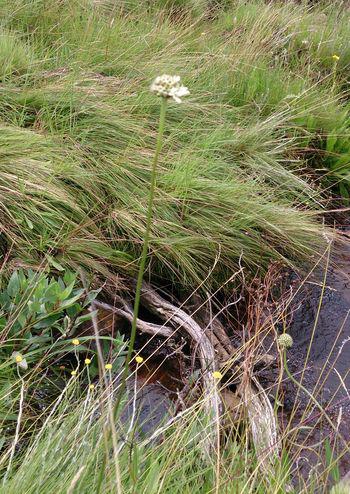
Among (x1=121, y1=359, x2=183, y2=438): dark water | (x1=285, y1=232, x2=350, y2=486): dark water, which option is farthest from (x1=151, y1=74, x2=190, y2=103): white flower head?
(x1=285, y1=232, x2=350, y2=486): dark water

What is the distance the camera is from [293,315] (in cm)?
337

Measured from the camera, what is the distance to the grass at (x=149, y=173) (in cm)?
209

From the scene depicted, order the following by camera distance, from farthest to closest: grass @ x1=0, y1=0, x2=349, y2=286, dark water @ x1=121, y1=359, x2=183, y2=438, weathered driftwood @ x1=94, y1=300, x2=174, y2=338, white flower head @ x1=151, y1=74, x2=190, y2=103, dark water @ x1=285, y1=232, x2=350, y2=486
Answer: grass @ x1=0, y1=0, x2=349, y2=286, weathered driftwood @ x1=94, y1=300, x2=174, y2=338, dark water @ x1=285, y1=232, x2=350, y2=486, dark water @ x1=121, y1=359, x2=183, y2=438, white flower head @ x1=151, y1=74, x2=190, y2=103

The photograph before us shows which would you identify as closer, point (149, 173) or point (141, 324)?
point (141, 324)

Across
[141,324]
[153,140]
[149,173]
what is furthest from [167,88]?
[153,140]

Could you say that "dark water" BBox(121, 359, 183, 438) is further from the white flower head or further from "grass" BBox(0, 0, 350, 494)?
the white flower head

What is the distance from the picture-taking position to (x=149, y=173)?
11.3ft

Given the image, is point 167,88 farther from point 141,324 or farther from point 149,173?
point 149,173

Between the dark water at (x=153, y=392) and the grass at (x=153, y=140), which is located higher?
the grass at (x=153, y=140)

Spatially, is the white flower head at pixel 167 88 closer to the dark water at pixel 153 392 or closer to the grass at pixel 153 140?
the dark water at pixel 153 392

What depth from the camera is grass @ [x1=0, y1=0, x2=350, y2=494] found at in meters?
2.09

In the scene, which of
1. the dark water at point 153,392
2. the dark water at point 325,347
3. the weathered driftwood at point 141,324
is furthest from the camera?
the weathered driftwood at point 141,324

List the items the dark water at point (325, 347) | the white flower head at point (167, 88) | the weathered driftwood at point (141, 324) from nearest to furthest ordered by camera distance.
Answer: the white flower head at point (167, 88), the dark water at point (325, 347), the weathered driftwood at point (141, 324)

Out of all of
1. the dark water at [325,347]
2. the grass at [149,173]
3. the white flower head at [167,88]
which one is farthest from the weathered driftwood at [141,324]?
the white flower head at [167,88]
